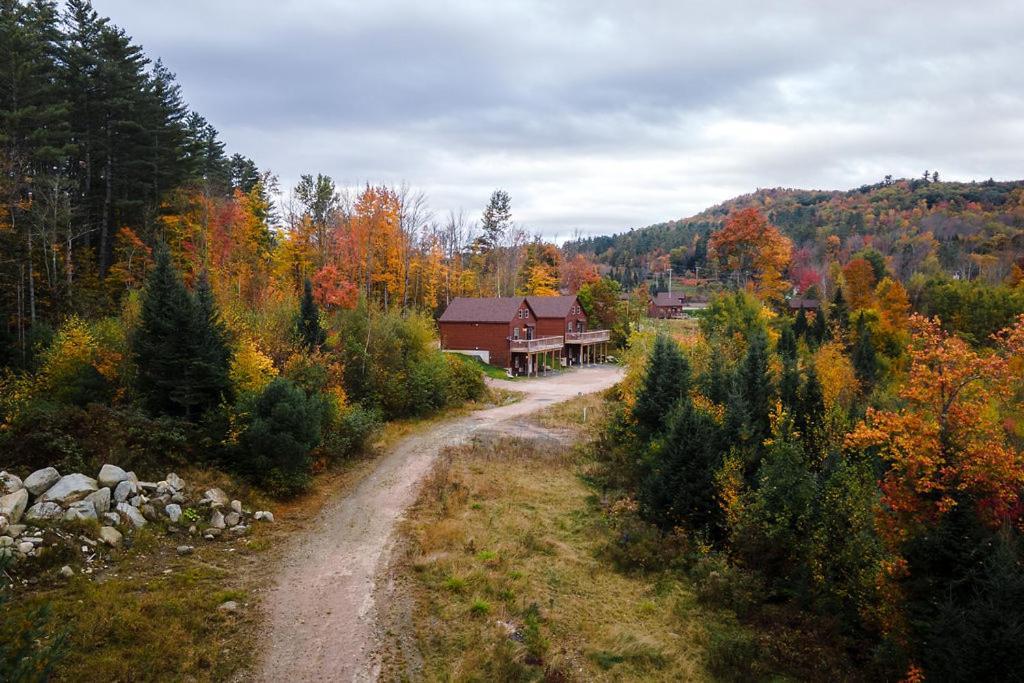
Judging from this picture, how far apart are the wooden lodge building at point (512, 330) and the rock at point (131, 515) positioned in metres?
34.9

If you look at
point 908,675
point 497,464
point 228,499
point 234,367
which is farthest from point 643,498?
point 234,367

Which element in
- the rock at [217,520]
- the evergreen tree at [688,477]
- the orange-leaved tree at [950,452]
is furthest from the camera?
the evergreen tree at [688,477]

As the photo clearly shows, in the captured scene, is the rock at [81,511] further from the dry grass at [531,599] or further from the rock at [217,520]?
the dry grass at [531,599]

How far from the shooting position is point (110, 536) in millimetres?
11398

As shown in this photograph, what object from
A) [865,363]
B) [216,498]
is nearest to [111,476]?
[216,498]

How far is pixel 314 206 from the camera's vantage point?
205 feet

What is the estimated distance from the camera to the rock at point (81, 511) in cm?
1128

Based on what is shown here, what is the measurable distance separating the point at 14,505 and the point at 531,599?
1026 cm

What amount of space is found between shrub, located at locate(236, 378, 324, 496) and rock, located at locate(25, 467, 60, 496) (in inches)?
178

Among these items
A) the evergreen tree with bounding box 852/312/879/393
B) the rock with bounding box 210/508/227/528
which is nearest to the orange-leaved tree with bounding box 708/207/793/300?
the evergreen tree with bounding box 852/312/879/393

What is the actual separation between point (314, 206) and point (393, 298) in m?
21.7

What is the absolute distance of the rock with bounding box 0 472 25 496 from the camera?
11477 millimetres

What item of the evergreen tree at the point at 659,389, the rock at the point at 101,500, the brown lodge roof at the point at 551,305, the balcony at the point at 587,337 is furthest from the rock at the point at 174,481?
the balcony at the point at 587,337

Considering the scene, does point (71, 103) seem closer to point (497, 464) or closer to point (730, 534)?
point (497, 464)
